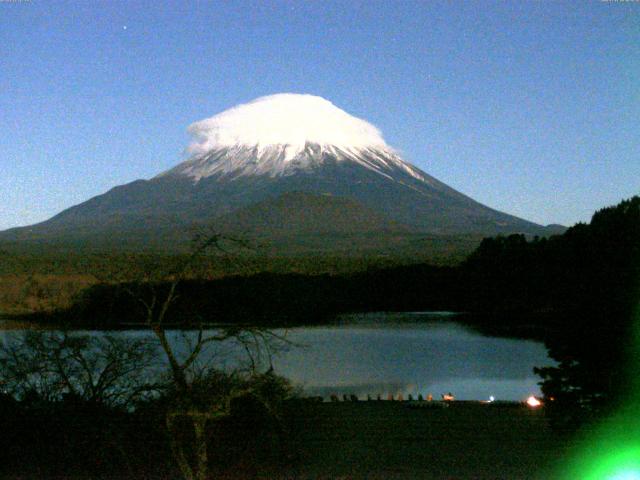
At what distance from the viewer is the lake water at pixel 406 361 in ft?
60.7

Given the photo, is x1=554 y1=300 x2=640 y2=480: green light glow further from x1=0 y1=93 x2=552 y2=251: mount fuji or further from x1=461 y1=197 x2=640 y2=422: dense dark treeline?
x1=0 y1=93 x2=552 y2=251: mount fuji

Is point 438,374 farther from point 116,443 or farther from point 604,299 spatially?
point 116,443

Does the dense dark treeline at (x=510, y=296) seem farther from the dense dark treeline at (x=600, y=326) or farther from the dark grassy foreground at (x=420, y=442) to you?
the dark grassy foreground at (x=420, y=442)

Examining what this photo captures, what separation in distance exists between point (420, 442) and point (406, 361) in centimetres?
1402

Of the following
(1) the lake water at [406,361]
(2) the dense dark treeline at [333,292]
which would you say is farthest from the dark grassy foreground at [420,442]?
(2) the dense dark treeline at [333,292]

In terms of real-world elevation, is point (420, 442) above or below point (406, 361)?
above

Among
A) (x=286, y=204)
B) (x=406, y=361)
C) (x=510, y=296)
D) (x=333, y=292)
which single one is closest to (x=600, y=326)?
(x=406, y=361)

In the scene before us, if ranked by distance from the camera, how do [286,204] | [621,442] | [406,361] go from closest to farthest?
1. [621,442]
2. [406,361]
3. [286,204]

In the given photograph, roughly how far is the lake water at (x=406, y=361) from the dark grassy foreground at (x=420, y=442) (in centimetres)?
334

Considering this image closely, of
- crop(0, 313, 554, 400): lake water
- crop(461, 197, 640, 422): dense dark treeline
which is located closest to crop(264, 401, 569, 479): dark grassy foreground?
crop(461, 197, 640, 422): dense dark treeline

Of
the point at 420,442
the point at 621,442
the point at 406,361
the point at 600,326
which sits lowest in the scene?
the point at 406,361

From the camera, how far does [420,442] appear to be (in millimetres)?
9719

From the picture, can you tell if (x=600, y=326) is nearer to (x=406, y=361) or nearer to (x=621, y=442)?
(x=621, y=442)

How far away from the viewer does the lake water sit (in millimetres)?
18503
